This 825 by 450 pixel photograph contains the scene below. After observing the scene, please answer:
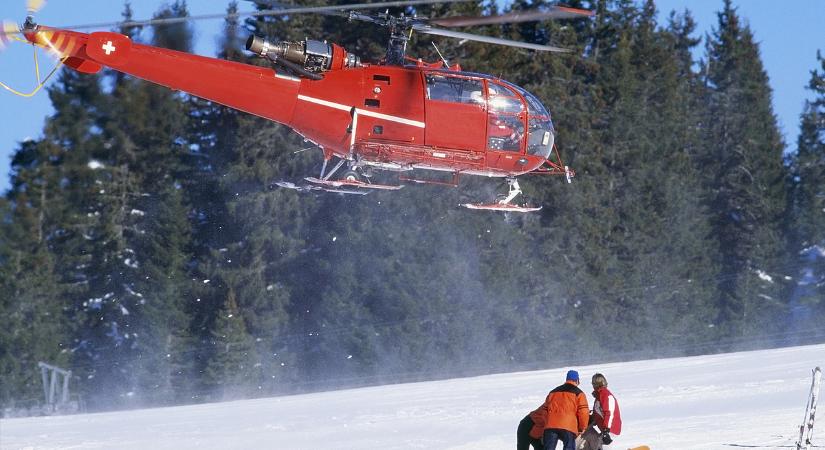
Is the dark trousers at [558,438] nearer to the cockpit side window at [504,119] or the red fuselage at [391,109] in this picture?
the red fuselage at [391,109]

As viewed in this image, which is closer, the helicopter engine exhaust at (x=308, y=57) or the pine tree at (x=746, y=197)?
the helicopter engine exhaust at (x=308, y=57)

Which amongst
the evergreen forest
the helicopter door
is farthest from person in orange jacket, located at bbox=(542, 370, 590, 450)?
the evergreen forest

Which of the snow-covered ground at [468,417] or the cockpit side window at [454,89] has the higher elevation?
the cockpit side window at [454,89]

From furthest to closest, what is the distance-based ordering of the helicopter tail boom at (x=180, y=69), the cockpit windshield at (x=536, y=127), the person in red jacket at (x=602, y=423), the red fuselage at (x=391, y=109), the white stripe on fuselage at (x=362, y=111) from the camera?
the cockpit windshield at (x=536, y=127) → the white stripe on fuselage at (x=362, y=111) → the red fuselage at (x=391, y=109) → the helicopter tail boom at (x=180, y=69) → the person in red jacket at (x=602, y=423)

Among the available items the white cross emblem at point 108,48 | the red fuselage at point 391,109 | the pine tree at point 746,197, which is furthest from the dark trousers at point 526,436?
the pine tree at point 746,197

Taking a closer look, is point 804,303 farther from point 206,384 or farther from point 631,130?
point 206,384

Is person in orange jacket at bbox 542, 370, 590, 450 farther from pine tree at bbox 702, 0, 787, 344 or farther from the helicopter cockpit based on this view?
pine tree at bbox 702, 0, 787, 344

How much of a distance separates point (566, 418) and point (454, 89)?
8201mm

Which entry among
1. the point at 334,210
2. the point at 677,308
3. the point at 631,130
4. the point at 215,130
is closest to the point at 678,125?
the point at 631,130

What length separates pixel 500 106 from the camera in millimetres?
19438

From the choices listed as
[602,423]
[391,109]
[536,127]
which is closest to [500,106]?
[536,127]

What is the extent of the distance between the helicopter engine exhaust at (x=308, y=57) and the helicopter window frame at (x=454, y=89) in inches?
50.0

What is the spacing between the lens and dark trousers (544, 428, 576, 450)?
12250 mm

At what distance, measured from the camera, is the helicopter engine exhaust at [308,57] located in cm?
1848
